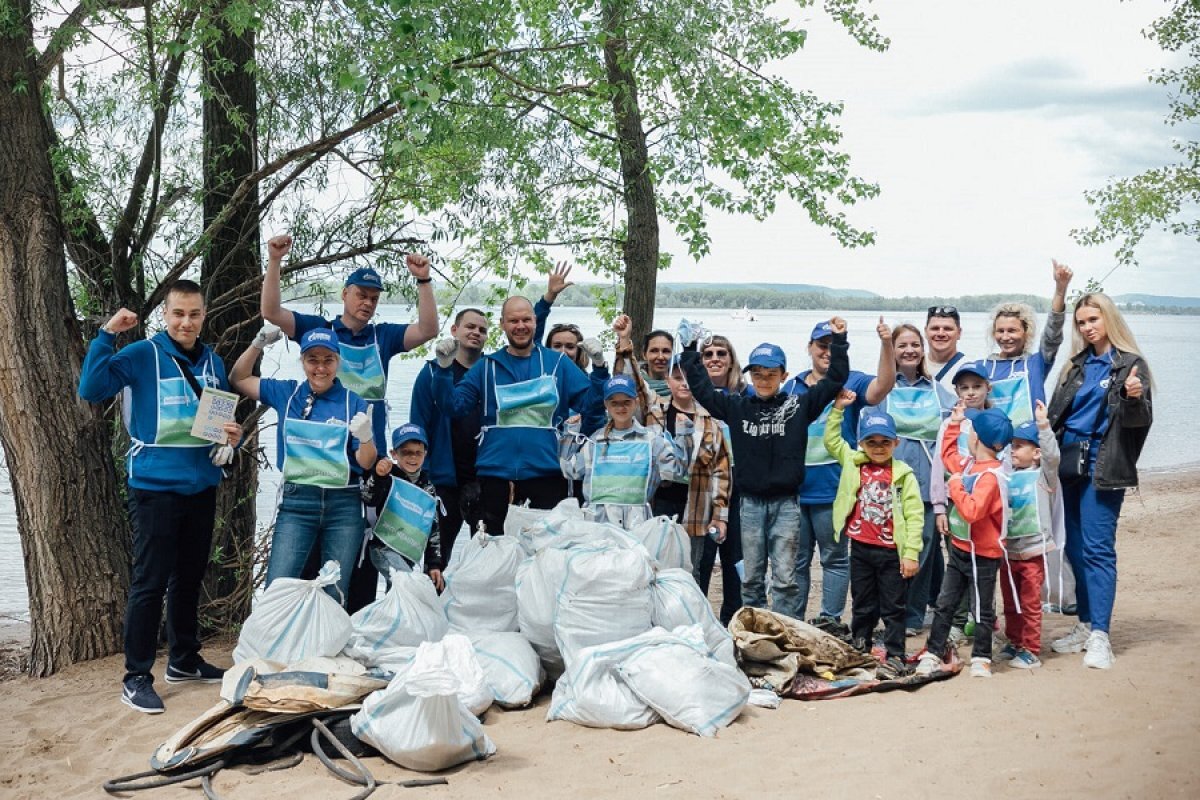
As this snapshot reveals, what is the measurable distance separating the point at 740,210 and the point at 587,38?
4.45 m

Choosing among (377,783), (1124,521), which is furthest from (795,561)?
(1124,521)

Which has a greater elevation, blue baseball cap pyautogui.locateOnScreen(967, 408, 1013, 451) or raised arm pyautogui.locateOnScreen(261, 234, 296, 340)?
raised arm pyautogui.locateOnScreen(261, 234, 296, 340)

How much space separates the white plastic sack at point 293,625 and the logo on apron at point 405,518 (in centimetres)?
69

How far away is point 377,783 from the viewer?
4234 mm

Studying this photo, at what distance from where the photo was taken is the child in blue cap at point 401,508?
5633 mm

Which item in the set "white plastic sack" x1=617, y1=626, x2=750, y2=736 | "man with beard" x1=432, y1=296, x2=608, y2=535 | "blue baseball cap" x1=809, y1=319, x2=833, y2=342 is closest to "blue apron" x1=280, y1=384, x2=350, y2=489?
"man with beard" x1=432, y1=296, x2=608, y2=535

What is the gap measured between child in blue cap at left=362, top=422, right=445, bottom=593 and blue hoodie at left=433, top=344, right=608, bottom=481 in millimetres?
380

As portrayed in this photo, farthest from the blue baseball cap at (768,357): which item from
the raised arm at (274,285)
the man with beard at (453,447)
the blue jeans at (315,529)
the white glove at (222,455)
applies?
the white glove at (222,455)

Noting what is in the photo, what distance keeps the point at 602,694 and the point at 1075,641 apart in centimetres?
289

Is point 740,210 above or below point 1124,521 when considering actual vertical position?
above

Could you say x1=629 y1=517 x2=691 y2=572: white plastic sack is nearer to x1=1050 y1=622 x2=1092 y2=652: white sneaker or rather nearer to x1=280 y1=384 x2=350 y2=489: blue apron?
x1=280 y1=384 x2=350 y2=489: blue apron

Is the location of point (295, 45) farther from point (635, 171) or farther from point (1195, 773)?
point (1195, 773)

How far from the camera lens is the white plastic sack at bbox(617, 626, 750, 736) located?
480 cm

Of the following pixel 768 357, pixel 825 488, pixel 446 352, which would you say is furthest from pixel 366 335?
pixel 825 488
